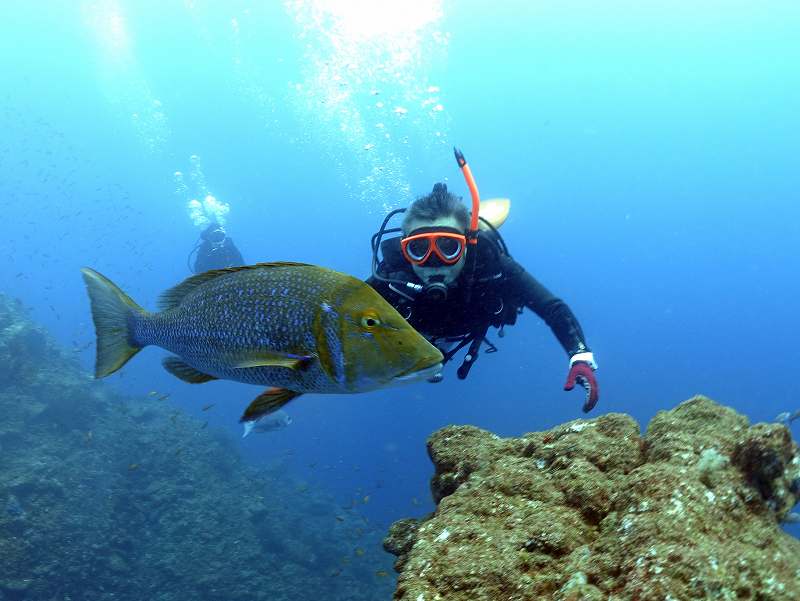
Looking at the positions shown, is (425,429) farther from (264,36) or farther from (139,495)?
(264,36)

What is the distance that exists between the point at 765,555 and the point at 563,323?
3515 millimetres

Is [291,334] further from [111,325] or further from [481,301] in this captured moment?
[481,301]

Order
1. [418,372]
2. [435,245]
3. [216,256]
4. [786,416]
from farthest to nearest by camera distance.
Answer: [216,256]
[786,416]
[435,245]
[418,372]

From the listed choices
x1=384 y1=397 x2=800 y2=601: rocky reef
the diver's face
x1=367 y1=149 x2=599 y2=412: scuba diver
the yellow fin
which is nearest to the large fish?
x1=384 y1=397 x2=800 y2=601: rocky reef

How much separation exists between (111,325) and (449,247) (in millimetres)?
3337

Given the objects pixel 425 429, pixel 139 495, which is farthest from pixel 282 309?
pixel 425 429

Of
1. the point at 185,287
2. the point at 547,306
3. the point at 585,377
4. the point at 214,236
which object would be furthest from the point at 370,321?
the point at 214,236

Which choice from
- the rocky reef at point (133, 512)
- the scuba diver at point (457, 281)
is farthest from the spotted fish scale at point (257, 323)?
the rocky reef at point (133, 512)

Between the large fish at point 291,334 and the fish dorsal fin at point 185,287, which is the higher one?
the fish dorsal fin at point 185,287

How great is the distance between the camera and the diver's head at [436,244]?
492cm

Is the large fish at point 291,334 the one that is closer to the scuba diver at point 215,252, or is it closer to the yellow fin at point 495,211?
the yellow fin at point 495,211

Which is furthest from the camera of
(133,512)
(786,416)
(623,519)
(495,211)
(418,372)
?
(133,512)

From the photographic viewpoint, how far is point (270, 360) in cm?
182

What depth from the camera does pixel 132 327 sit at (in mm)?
2373
